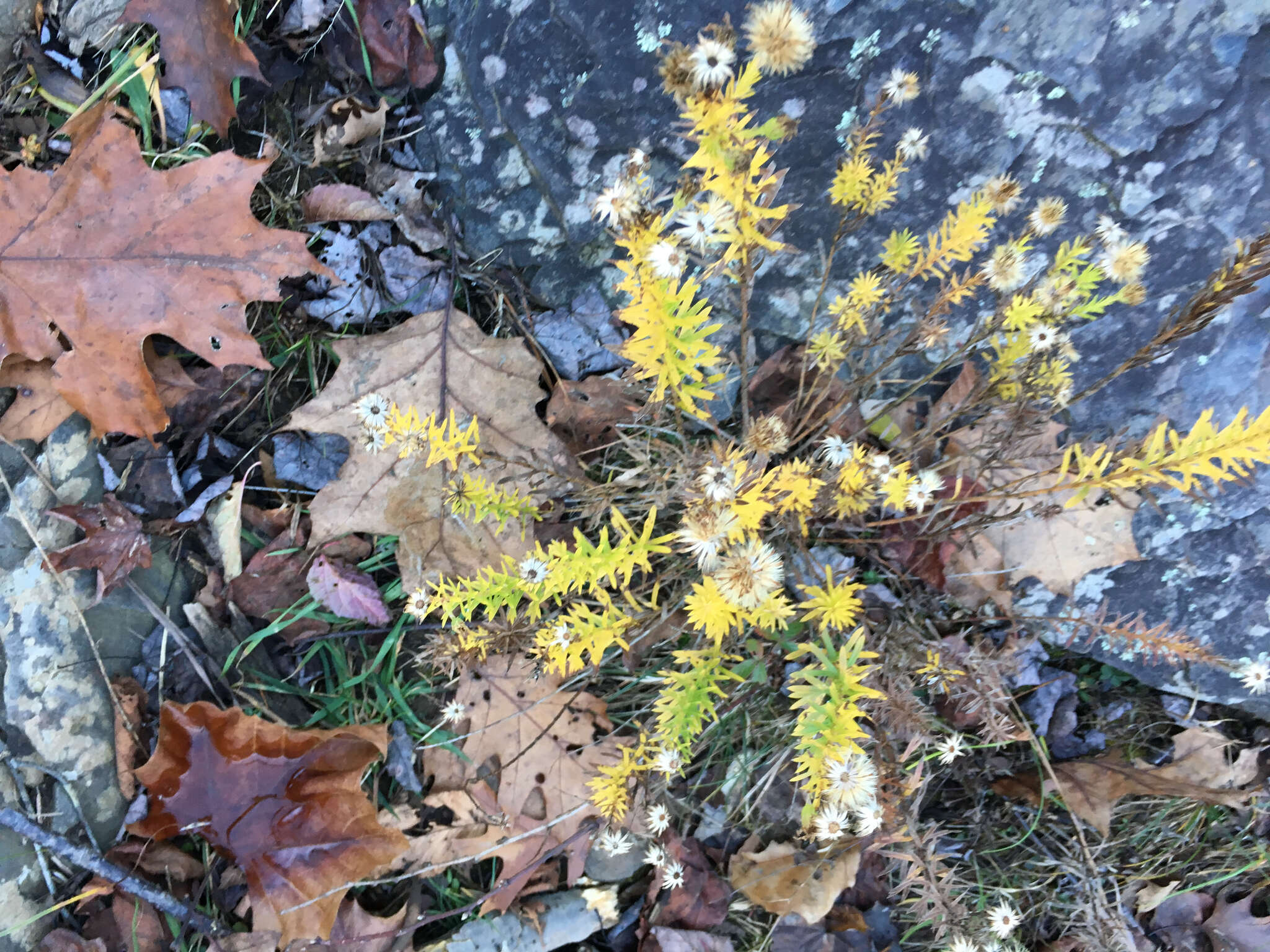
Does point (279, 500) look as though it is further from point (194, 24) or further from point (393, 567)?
point (194, 24)

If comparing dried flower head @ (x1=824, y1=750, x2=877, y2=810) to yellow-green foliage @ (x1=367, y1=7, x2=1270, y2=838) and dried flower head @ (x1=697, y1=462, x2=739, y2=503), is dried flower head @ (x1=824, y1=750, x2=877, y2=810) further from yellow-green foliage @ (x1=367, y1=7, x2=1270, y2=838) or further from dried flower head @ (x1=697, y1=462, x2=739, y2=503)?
dried flower head @ (x1=697, y1=462, x2=739, y2=503)

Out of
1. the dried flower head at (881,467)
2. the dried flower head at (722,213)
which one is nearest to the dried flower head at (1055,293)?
the dried flower head at (881,467)

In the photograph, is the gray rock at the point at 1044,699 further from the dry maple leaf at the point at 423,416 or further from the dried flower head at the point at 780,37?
the dried flower head at the point at 780,37

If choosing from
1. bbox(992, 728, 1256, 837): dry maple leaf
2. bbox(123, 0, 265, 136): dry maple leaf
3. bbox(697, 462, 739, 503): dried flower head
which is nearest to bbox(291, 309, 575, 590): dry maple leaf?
bbox(123, 0, 265, 136): dry maple leaf

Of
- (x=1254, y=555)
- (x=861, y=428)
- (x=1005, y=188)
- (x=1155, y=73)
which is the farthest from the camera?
(x=1254, y=555)

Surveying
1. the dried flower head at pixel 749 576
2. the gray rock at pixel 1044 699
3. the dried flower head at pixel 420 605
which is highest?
the dried flower head at pixel 749 576

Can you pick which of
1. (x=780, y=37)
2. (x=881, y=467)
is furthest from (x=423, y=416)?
(x=780, y=37)

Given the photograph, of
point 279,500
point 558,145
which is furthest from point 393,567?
point 558,145
